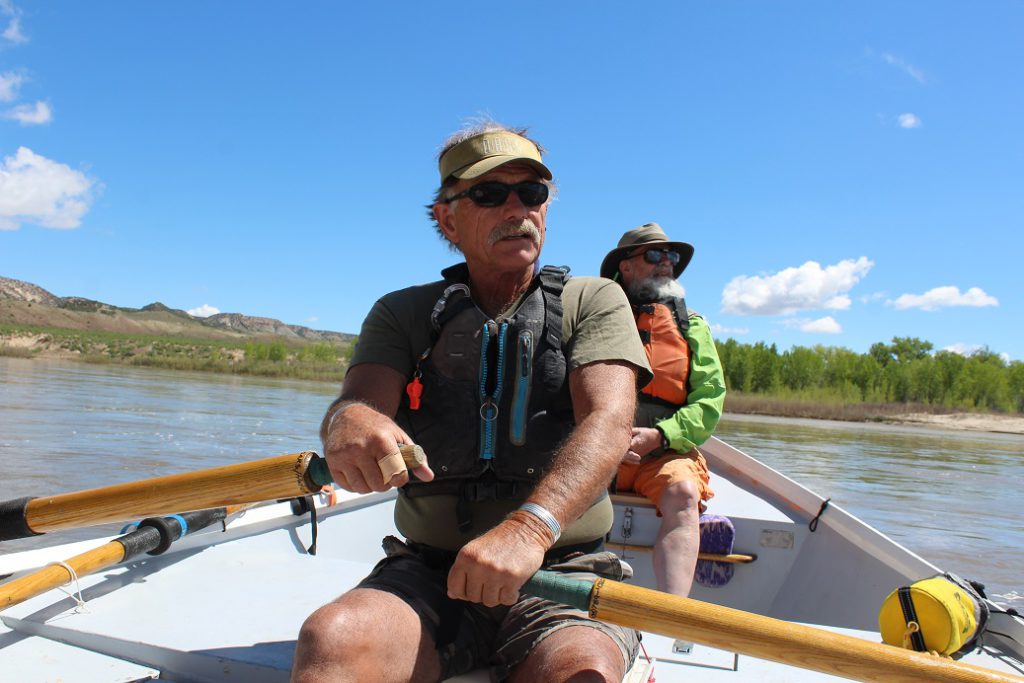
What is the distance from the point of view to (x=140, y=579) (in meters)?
2.23

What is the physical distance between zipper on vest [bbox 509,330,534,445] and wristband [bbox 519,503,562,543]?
11.9 inches

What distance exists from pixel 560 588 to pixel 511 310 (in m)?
0.72

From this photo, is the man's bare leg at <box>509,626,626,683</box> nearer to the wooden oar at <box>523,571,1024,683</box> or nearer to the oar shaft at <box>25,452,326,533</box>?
the wooden oar at <box>523,571,1024,683</box>

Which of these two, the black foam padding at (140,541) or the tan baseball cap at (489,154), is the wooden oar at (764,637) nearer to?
the tan baseball cap at (489,154)

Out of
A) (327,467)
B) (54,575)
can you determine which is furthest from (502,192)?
(54,575)

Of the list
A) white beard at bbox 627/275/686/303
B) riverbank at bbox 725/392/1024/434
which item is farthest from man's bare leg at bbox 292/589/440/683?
riverbank at bbox 725/392/1024/434

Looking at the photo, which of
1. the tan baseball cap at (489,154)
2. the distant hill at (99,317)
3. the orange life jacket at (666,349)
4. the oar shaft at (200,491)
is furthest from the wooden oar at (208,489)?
the distant hill at (99,317)

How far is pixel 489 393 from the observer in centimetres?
167

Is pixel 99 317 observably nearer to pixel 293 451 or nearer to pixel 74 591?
pixel 293 451

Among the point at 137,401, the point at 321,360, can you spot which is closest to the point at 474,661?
the point at 137,401

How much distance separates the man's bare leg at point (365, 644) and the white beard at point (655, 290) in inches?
88.9

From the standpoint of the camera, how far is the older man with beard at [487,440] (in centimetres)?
129

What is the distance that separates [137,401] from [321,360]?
5162 cm

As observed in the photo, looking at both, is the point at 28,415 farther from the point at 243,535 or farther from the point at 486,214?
the point at 486,214
